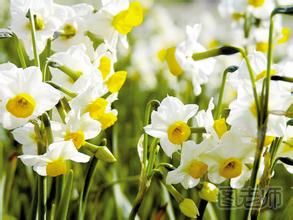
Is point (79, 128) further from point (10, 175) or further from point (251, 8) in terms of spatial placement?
point (251, 8)

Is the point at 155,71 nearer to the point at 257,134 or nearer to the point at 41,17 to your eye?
the point at 41,17

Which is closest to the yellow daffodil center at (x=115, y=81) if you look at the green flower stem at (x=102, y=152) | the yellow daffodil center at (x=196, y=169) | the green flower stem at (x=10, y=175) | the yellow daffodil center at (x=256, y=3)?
the green flower stem at (x=102, y=152)

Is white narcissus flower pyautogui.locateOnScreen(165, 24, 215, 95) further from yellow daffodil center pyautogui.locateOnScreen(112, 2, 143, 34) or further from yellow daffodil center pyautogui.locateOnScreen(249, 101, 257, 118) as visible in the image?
yellow daffodil center pyautogui.locateOnScreen(249, 101, 257, 118)

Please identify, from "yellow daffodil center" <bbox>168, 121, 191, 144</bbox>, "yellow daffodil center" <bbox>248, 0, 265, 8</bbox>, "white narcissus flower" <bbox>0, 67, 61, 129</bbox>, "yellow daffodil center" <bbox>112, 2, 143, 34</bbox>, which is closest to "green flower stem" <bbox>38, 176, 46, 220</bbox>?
"white narcissus flower" <bbox>0, 67, 61, 129</bbox>

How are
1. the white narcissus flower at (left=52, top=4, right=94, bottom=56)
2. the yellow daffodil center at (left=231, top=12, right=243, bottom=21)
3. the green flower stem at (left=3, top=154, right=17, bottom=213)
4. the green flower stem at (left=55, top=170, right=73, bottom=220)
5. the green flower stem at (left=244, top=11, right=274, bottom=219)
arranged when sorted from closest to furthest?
the green flower stem at (left=244, top=11, right=274, bottom=219) < the green flower stem at (left=55, top=170, right=73, bottom=220) < the white narcissus flower at (left=52, top=4, right=94, bottom=56) < the green flower stem at (left=3, top=154, right=17, bottom=213) < the yellow daffodil center at (left=231, top=12, right=243, bottom=21)

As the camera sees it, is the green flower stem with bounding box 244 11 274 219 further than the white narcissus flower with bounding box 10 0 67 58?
No

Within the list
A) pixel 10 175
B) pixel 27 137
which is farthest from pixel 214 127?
pixel 10 175

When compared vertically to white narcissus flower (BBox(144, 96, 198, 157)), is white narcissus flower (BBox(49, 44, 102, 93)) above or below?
above
